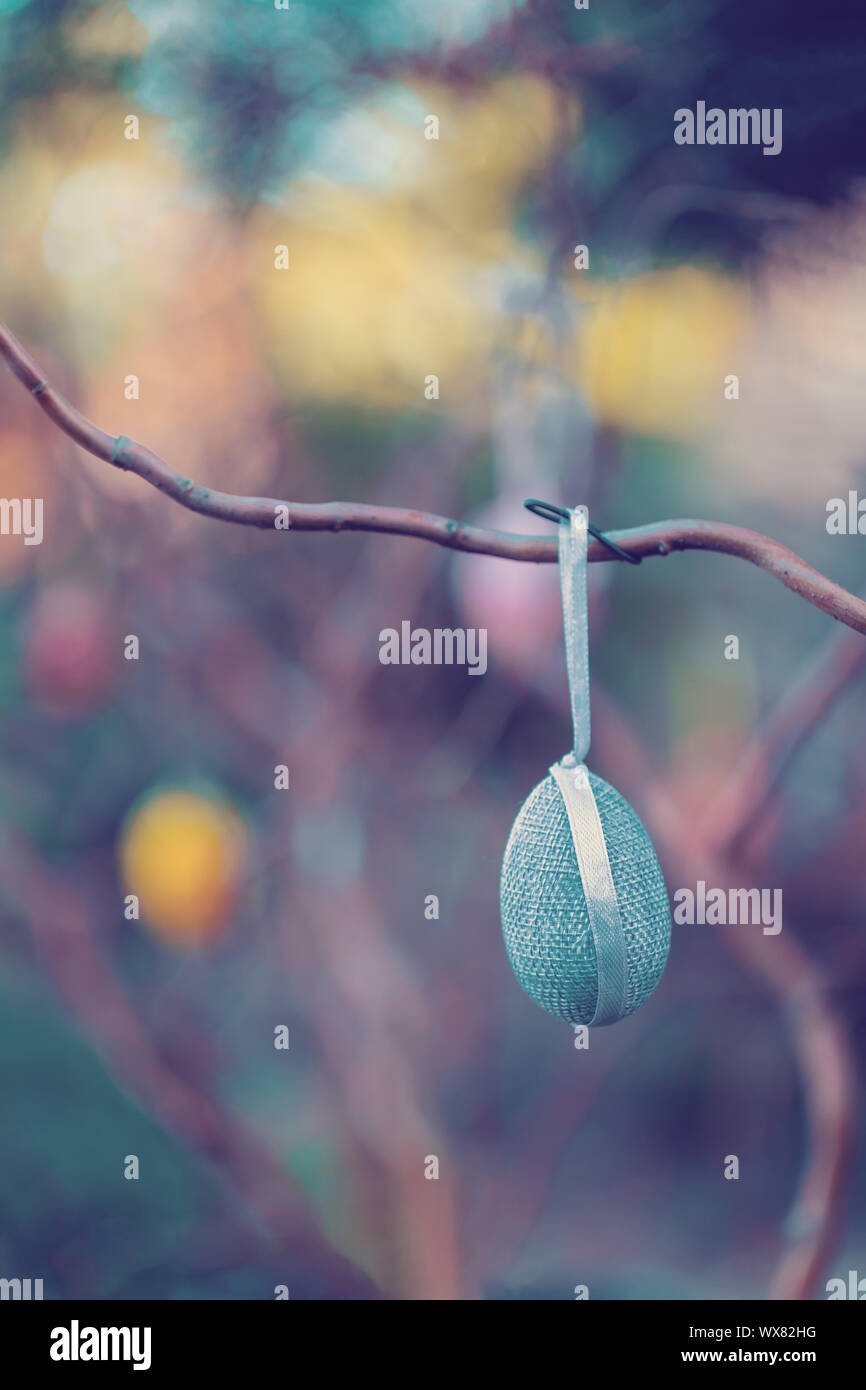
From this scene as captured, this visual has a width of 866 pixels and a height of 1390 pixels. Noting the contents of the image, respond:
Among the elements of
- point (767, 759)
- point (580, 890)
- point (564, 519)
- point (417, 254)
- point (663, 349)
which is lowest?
point (580, 890)

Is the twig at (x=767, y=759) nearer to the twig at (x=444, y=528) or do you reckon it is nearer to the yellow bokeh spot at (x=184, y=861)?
the twig at (x=444, y=528)

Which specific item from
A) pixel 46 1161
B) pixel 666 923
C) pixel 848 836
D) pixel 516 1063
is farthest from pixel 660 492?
pixel 46 1161

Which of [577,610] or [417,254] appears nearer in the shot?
[577,610]

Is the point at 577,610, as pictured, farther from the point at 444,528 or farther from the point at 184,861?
the point at 184,861

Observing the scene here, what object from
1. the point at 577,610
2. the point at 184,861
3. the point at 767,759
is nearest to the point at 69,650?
the point at 184,861

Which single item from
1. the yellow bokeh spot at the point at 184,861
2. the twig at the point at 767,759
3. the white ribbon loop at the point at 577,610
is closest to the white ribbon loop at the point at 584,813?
the white ribbon loop at the point at 577,610

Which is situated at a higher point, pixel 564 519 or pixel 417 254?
pixel 417 254

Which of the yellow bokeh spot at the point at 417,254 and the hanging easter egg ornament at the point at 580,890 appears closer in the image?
the hanging easter egg ornament at the point at 580,890
